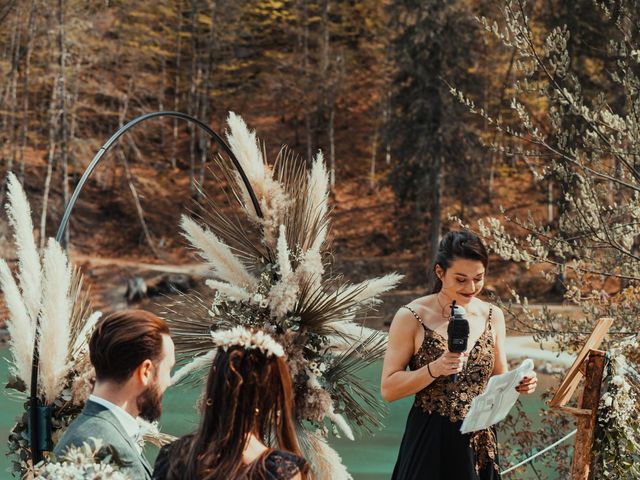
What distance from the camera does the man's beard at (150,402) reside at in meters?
2.32

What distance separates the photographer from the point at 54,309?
3012 mm

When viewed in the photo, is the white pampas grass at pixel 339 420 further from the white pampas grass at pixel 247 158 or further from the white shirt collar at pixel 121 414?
the white shirt collar at pixel 121 414

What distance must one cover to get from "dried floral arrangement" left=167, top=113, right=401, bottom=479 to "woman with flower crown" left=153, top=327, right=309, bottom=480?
6.05 ft

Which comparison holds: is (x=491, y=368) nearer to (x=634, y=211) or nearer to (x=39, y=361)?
(x=39, y=361)

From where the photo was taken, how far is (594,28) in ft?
67.5

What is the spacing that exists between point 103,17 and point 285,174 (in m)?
20.3

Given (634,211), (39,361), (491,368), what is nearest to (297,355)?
(491,368)

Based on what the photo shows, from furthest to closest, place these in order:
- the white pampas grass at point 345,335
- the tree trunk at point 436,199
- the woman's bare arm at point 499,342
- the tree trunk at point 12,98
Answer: the tree trunk at point 12,98 → the tree trunk at point 436,199 → the white pampas grass at point 345,335 → the woman's bare arm at point 499,342

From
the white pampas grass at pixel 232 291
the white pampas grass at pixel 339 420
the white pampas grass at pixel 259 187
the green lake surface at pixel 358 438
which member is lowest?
the green lake surface at pixel 358 438

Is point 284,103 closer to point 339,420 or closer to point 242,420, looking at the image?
point 339,420

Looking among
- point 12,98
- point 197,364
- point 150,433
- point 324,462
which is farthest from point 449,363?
point 12,98

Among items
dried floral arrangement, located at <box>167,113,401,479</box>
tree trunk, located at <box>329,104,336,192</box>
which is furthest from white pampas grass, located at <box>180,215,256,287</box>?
tree trunk, located at <box>329,104,336,192</box>

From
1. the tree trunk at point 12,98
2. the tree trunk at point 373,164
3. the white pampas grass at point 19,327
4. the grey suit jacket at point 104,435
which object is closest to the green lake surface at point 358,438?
the white pampas grass at point 19,327

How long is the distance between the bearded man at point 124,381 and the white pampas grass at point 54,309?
707mm
